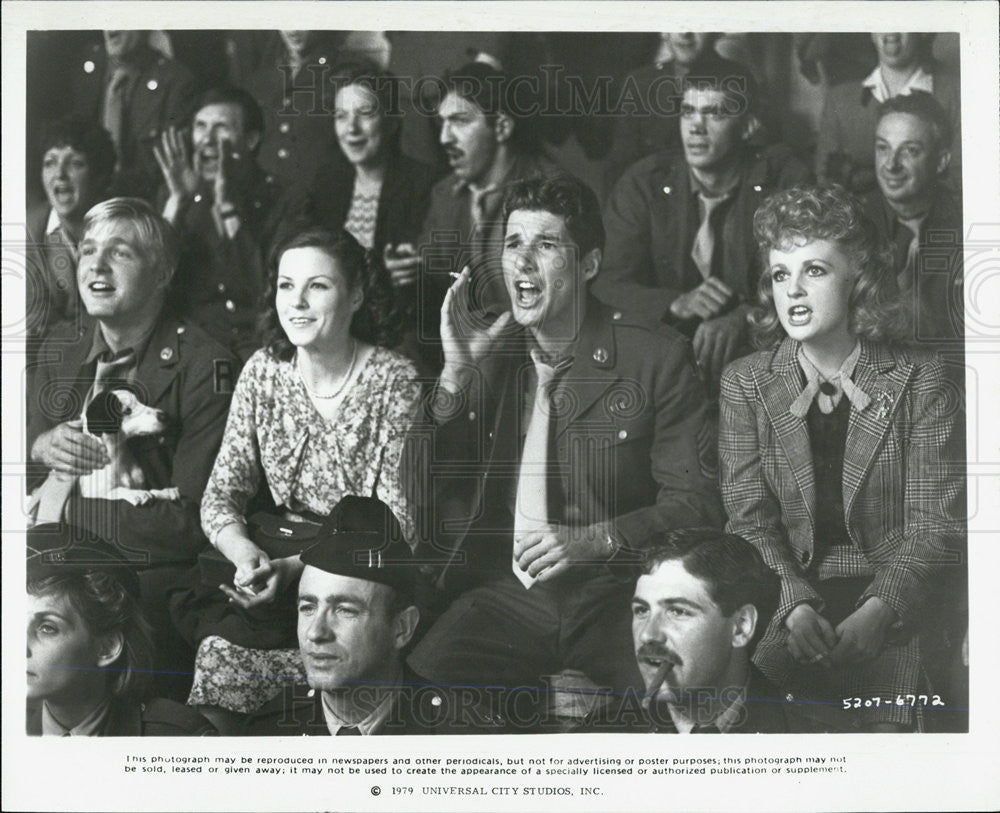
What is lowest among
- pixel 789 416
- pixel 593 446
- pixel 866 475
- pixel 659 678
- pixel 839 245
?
pixel 659 678

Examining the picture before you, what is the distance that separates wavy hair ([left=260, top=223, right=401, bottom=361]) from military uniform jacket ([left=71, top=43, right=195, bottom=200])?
57 cm

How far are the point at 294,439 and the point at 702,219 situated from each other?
1722 mm

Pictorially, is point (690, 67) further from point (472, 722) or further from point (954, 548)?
point (472, 722)

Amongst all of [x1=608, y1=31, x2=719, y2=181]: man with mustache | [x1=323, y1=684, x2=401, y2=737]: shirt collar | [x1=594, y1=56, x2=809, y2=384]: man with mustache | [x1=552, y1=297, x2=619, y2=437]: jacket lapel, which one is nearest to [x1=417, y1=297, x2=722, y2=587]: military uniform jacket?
[x1=552, y1=297, x2=619, y2=437]: jacket lapel

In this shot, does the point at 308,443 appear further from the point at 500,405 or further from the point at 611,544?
the point at 611,544

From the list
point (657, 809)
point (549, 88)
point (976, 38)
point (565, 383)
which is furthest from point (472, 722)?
point (976, 38)

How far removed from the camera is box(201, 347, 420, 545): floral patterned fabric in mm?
3832

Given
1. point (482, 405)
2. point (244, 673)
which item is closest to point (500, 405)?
point (482, 405)

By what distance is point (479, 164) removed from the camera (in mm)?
3908

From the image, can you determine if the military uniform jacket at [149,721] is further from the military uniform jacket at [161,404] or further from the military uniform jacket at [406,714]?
the military uniform jacket at [161,404]

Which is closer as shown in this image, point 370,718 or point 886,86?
point 370,718

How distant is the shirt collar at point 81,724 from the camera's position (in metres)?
3.83

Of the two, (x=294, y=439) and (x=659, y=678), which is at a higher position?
(x=294, y=439)

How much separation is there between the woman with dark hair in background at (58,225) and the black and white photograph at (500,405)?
12 millimetres
